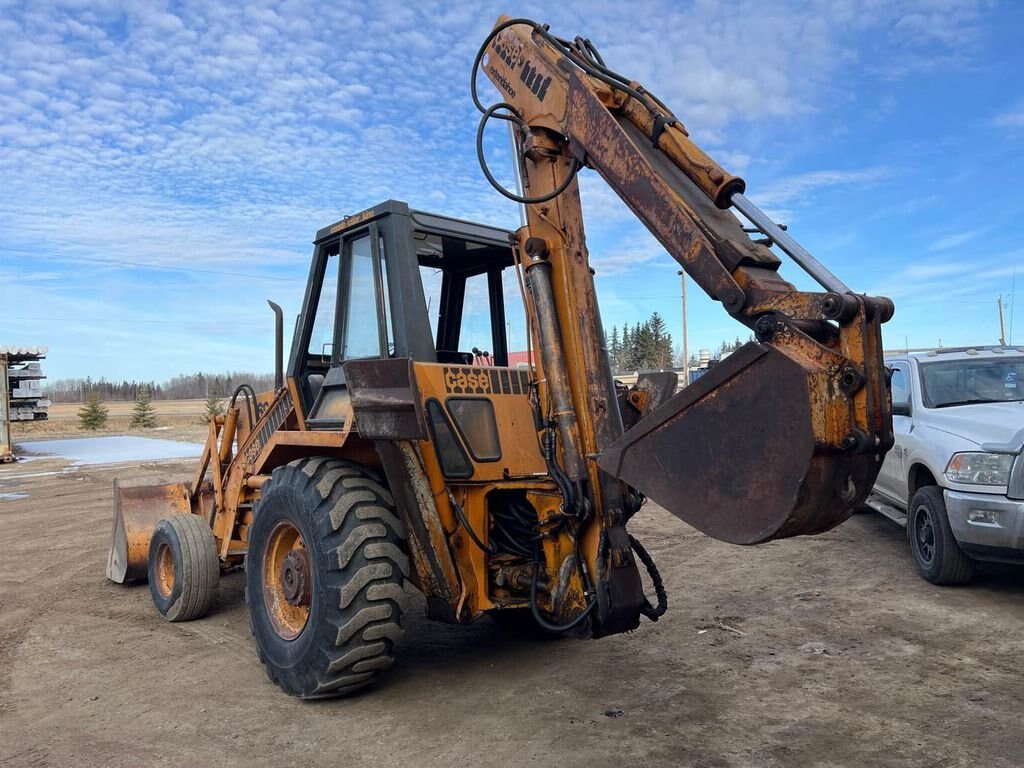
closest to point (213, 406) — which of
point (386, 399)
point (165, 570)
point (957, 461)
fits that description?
point (165, 570)

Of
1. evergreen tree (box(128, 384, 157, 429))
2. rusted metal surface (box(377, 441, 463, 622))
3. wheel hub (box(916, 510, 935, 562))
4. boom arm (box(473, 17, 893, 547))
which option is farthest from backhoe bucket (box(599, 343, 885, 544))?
evergreen tree (box(128, 384, 157, 429))

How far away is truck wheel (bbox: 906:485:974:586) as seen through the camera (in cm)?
620

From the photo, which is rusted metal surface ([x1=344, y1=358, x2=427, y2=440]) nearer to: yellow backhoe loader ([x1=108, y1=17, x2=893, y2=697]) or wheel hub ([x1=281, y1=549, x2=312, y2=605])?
yellow backhoe loader ([x1=108, y1=17, x2=893, y2=697])

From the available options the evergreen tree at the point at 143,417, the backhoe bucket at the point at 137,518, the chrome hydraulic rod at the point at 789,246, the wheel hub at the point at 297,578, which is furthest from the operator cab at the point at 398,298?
the evergreen tree at the point at 143,417

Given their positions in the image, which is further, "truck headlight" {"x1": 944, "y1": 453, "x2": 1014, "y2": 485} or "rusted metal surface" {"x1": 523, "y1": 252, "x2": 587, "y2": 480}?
"truck headlight" {"x1": 944, "y1": 453, "x2": 1014, "y2": 485}

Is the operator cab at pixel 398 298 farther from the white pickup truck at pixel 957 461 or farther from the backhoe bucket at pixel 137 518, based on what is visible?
the white pickup truck at pixel 957 461

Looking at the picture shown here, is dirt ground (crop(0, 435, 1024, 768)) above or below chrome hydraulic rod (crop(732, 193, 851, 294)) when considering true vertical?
below

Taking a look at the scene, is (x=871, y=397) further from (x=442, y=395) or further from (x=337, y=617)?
(x=337, y=617)

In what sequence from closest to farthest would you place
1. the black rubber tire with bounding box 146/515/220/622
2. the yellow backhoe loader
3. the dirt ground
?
the yellow backhoe loader, the dirt ground, the black rubber tire with bounding box 146/515/220/622

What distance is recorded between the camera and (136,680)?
488 cm

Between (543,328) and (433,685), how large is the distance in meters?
2.11

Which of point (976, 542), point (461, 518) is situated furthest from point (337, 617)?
point (976, 542)

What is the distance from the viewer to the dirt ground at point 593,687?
372 cm

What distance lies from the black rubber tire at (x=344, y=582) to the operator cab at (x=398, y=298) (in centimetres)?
62
